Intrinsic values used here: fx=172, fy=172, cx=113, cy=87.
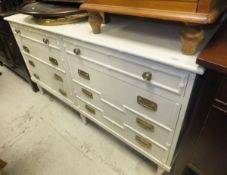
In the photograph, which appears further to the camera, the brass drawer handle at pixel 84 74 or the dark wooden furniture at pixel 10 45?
the dark wooden furniture at pixel 10 45

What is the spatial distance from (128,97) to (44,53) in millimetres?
750

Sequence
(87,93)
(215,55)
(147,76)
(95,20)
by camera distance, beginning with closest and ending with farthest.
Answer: (215,55)
(147,76)
(95,20)
(87,93)

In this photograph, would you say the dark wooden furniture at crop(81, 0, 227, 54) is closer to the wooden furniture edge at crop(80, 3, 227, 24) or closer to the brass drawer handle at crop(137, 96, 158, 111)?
the wooden furniture edge at crop(80, 3, 227, 24)

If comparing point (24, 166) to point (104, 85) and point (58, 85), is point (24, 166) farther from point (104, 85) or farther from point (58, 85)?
point (104, 85)

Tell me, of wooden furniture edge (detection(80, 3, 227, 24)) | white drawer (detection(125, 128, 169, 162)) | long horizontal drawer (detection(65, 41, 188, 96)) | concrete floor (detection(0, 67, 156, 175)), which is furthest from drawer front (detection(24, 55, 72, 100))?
wooden furniture edge (detection(80, 3, 227, 24))

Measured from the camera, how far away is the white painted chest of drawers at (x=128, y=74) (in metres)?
0.67

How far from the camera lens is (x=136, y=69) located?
2.43 ft

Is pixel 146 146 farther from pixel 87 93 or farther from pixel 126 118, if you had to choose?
pixel 87 93

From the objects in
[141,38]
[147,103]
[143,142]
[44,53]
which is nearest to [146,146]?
[143,142]

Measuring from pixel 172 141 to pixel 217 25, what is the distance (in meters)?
0.57

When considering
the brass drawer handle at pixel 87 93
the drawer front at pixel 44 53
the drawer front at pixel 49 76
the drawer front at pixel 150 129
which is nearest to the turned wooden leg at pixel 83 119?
the drawer front at pixel 49 76

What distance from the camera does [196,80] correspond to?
604mm

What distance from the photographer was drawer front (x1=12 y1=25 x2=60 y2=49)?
1067 millimetres

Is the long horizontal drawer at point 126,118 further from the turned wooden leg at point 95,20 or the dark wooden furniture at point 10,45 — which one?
the dark wooden furniture at point 10,45
